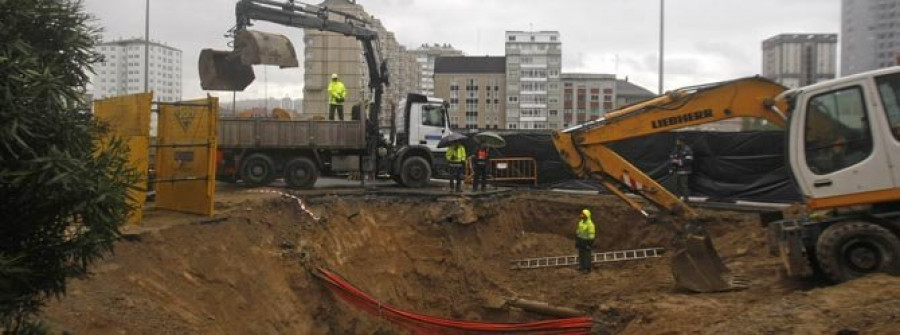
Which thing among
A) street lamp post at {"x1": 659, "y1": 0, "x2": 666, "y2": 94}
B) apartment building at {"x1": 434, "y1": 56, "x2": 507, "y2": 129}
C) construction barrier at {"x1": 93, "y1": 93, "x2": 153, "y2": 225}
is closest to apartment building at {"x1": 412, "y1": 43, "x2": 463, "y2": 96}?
apartment building at {"x1": 434, "y1": 56, "x2": 507, "y2": 129}

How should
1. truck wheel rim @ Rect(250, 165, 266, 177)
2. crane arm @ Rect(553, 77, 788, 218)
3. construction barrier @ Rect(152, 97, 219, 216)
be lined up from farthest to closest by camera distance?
truck wheel rim @ Rect(250, 165, 266, 177)
construction barrier @ Rect(152, 97, 219, 216)
crane arm @ Rect(553, 77, 788, 218)

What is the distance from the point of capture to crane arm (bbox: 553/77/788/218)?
421 inches

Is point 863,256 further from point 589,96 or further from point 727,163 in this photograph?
point 589,96

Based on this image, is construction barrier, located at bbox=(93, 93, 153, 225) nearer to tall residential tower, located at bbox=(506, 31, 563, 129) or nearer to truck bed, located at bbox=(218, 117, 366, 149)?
truck bed, located at bbox=(218, 117, 366, 149)

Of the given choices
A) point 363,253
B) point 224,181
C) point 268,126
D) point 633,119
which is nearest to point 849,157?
point 633,119

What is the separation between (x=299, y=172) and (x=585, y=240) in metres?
7.07

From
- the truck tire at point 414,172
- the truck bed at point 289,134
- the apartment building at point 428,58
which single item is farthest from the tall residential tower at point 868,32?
the apartment building at point 428,58

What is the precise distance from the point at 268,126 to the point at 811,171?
38.7 ft

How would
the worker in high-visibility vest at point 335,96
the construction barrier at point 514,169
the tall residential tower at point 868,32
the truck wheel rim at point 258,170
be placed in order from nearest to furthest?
the tall residential tower at point 868,32 < the truck wheel rim at point 258,170 < the worker in high-visibility vest at point 335,96 < the construction barrier at point 514,169

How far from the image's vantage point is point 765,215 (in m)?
10.9

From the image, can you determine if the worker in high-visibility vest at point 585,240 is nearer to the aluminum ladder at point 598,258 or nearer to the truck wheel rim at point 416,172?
the aluminum ladder at point 598,258

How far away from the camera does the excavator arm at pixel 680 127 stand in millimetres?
10695

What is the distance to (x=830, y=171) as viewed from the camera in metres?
9.20

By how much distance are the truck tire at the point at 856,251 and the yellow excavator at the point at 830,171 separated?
0.01m
